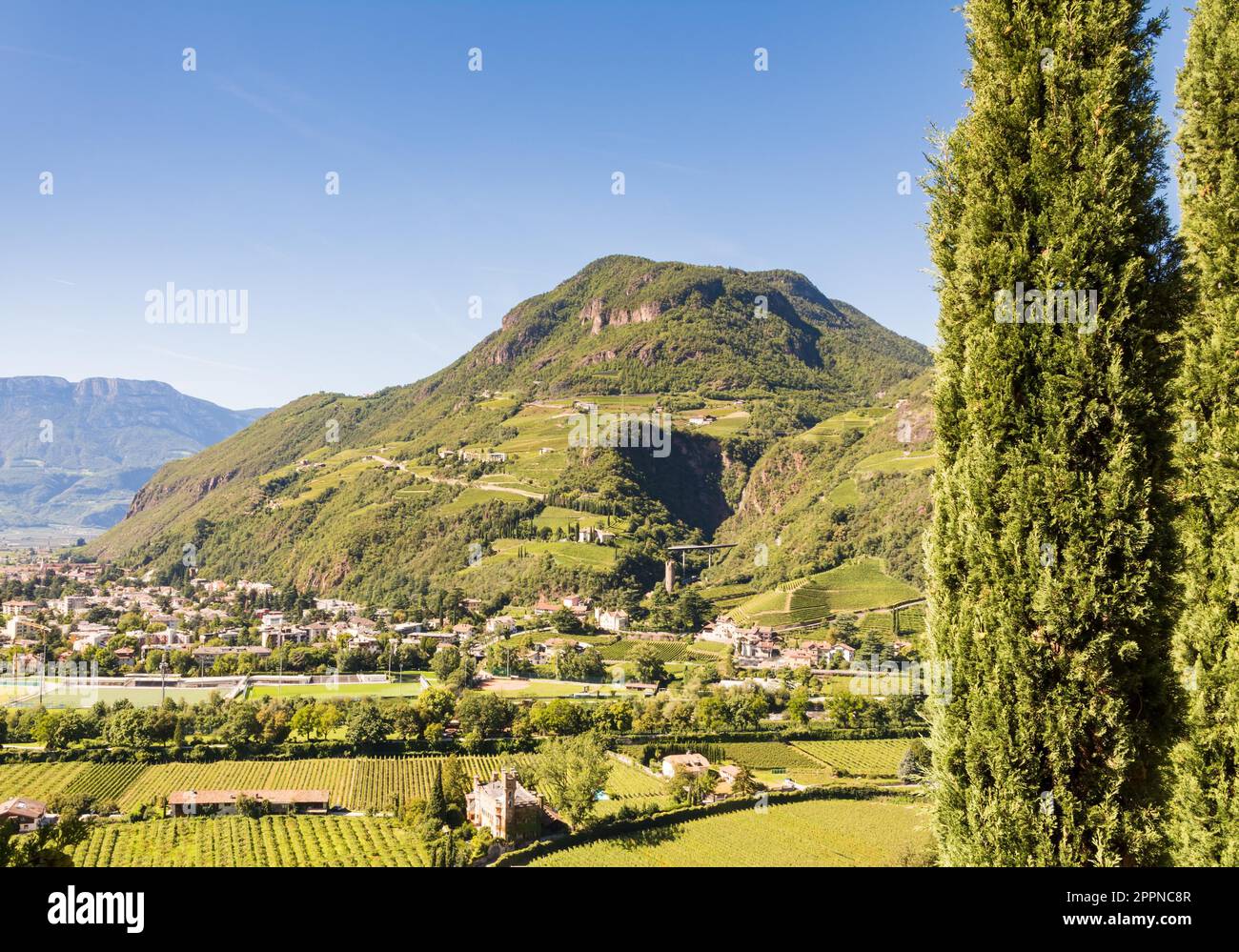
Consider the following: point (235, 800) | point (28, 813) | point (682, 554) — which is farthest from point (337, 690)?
point (682, 554)

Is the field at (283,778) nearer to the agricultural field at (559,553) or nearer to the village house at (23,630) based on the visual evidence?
the village house at (23,630)

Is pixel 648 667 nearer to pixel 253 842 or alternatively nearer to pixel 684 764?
pixel 684 764

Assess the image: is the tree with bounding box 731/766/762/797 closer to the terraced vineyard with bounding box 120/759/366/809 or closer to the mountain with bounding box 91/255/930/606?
the terraced vineyard with bounding box 120/759/366/809

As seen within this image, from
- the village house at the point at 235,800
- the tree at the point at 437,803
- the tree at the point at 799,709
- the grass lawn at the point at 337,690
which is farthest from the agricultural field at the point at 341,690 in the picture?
the tree at the point at 799,709

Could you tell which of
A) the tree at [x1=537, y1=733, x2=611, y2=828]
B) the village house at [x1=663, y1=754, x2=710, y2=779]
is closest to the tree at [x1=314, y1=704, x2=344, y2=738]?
the tree at [x1=537, y1=733, x2=611, y2=828]

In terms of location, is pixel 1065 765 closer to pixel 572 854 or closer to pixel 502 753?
pixel 572 854
